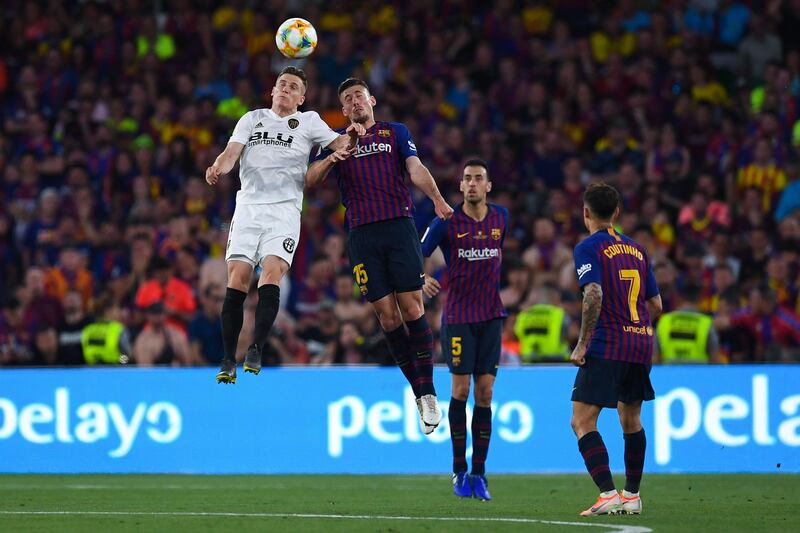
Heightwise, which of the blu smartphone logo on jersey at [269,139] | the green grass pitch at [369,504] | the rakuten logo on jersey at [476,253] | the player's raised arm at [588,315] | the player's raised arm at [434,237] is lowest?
the green grass pitch at [369,504]

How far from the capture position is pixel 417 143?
2003 centimetres

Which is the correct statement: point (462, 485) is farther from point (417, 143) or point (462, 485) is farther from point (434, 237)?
point (417, 143)

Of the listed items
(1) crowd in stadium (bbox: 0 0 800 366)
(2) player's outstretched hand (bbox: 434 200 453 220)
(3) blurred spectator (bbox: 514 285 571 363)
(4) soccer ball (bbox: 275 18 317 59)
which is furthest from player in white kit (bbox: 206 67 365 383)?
(1) crowd in stadium (bbox: 0 0 800 366)

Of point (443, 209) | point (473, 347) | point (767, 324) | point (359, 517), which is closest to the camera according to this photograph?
point (359, 517)

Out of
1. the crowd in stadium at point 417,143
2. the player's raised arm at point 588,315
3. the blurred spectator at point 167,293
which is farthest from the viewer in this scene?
the blurred spectator at point 167,293

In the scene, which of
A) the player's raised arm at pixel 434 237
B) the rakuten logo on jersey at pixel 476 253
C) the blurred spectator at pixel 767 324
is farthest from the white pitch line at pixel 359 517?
the blurred spectator at pixel 767 324

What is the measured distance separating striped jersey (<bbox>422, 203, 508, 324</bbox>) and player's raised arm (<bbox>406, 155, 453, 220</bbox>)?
106 cm

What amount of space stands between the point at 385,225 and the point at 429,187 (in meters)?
0.62

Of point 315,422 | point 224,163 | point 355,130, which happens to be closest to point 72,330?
point 315,422

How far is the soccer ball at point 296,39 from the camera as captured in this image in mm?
11008

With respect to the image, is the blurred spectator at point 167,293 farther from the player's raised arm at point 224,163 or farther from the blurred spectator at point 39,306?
the player's raised arm at point 224,163

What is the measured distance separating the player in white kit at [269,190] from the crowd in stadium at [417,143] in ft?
19.7

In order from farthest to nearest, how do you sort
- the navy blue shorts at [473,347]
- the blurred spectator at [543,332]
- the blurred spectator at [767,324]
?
the blurred spectator at [543,332]
the blurred spectator at [767,324]
the navy blue shorts at [473,347]

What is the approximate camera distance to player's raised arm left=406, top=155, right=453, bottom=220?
34.6 ft
